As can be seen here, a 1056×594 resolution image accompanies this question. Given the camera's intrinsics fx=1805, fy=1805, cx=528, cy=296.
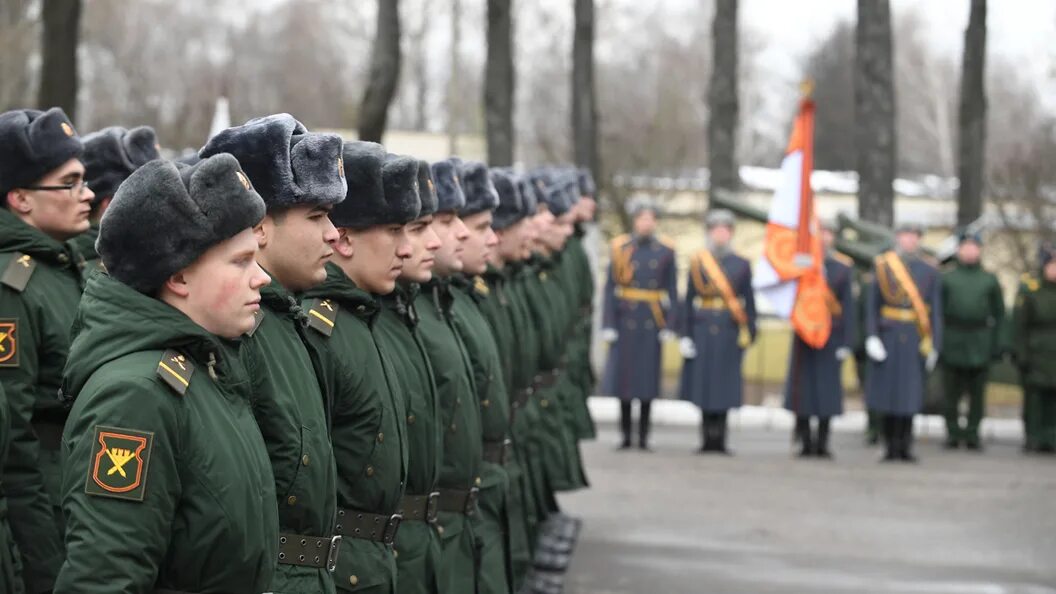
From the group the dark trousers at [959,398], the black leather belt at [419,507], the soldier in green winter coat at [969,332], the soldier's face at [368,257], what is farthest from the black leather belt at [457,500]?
the dark trousers at [959,398]

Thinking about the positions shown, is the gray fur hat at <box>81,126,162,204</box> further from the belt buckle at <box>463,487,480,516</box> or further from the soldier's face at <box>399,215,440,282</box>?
the belt buckle at <box>463,487,480,516</box>

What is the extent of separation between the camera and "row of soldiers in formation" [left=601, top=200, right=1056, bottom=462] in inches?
595

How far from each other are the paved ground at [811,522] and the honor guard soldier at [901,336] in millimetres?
466

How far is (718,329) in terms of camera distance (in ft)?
50.4

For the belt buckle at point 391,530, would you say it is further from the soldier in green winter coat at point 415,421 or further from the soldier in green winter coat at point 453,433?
the soldier in green winter coat at point 453,433

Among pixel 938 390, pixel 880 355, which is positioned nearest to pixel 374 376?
pixel 880 355

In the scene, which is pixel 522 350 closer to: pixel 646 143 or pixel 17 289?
pixel 17 289

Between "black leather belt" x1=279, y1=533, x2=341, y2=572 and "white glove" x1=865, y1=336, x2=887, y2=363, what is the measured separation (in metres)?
11.2

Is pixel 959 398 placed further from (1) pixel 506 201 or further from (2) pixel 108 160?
(2) pixel 108 160

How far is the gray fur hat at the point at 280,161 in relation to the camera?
14.4 ft

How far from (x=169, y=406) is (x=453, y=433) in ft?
8.06

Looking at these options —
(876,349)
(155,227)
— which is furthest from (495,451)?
(876,349)

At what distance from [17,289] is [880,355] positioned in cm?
1061

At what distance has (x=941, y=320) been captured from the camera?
15.7 m
